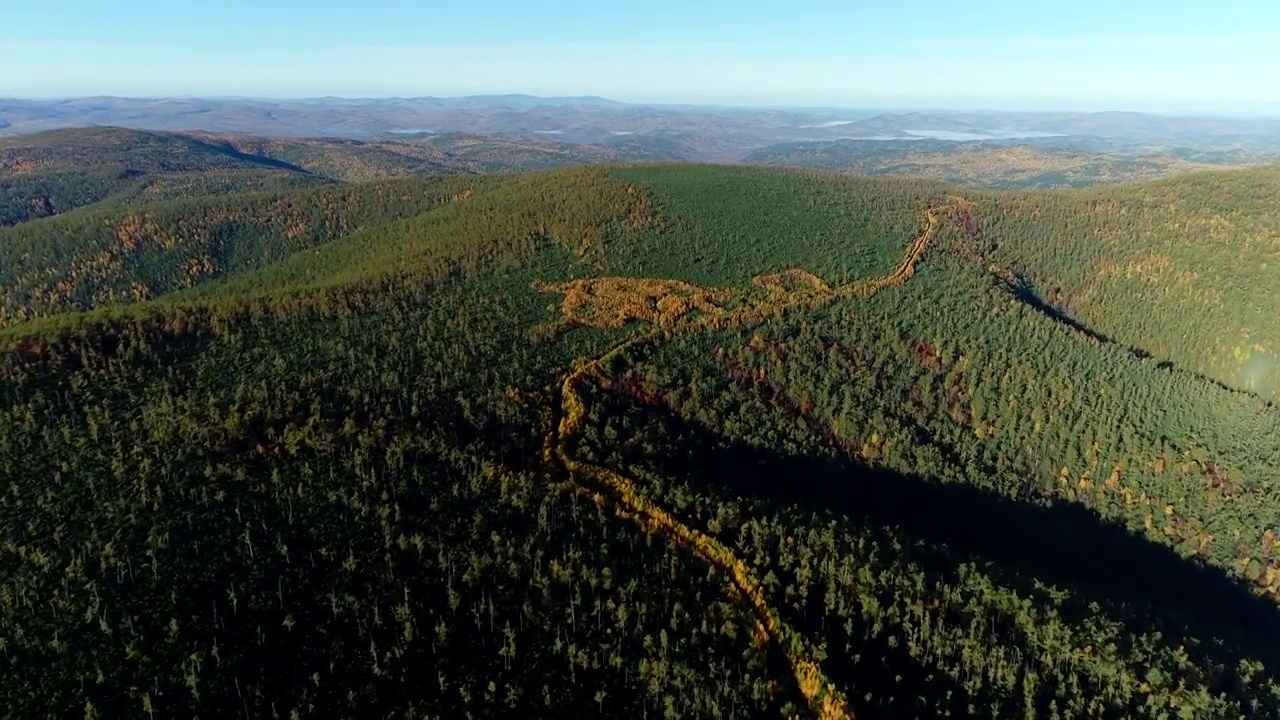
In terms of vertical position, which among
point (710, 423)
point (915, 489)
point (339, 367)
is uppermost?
point (339, 367)

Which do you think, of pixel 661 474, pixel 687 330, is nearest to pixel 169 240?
pixel 687 330

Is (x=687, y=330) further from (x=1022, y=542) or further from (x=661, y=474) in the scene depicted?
(x=1022, y=542)

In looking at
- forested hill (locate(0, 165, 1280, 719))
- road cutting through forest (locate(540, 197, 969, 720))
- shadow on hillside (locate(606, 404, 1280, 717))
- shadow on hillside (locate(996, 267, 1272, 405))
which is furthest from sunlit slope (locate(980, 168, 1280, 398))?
shadow on hillside (locate(606, 404, 1280, 717))

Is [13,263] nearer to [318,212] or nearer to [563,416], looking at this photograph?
[318,212]

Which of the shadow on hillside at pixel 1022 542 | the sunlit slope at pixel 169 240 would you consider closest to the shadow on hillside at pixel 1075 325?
the shadow on hillside at pixel 1022 542

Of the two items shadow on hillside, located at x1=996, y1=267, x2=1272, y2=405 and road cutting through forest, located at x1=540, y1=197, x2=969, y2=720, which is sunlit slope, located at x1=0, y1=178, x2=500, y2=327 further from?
shadow on hillside, located at x1=996, y1=267, x2=1272, y2=405

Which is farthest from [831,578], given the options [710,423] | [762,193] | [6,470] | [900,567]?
[762,193]

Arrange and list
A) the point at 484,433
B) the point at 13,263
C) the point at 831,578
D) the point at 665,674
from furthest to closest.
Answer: the point at 13,263, the point at 484,433, the point at 831,578, the point at 665,674
